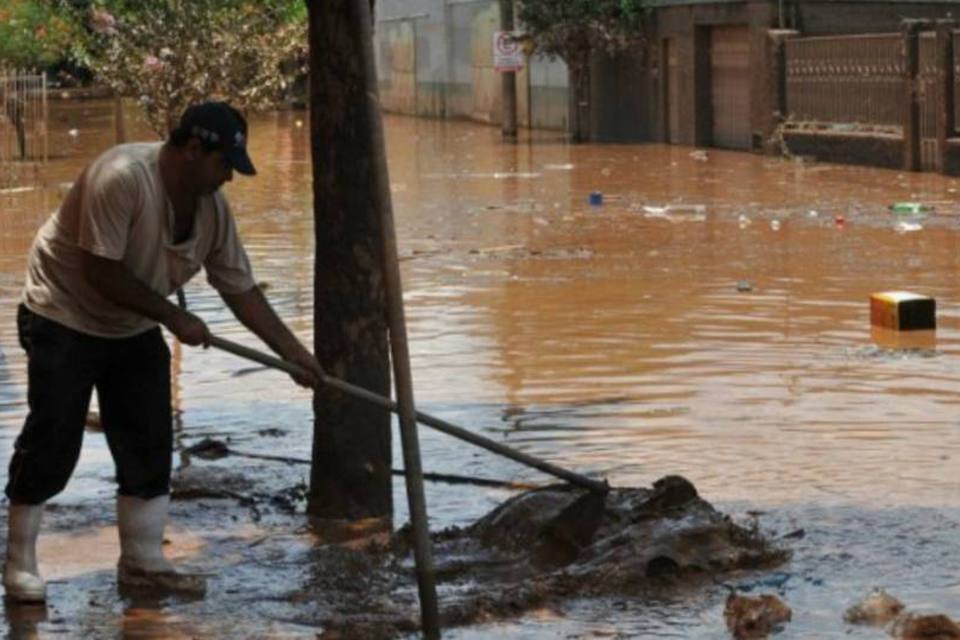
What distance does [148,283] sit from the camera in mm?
6730

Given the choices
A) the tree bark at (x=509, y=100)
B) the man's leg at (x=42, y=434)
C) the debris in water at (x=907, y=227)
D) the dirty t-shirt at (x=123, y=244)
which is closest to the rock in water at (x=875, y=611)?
the dirty t-shirt at (x=123, y=244)

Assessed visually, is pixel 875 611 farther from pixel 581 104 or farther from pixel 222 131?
pixel 581 104

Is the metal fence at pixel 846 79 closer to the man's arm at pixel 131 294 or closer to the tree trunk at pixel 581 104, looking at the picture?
the tree trunk at pixel 581 104

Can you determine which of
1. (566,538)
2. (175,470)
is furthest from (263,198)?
(566,538)

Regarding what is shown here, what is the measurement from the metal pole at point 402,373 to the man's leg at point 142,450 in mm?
912

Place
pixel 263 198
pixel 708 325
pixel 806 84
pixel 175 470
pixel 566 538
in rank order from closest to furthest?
pixel 566 538 < pixel 175 470 < pixel 708 325 < pixel 263 198 < pixel 806 84

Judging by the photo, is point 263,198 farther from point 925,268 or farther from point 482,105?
point 482,105

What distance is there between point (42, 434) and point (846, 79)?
72.5ft

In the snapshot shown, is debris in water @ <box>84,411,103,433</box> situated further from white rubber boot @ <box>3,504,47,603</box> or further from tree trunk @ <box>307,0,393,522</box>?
white rubber boot @ <box>3,504,47,603</box>

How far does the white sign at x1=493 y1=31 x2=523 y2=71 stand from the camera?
3503 cm

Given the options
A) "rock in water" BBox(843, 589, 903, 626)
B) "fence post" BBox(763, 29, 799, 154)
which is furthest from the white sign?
"rock in water" BBox(843, 589, 903, 626)

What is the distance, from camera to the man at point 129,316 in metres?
6.61

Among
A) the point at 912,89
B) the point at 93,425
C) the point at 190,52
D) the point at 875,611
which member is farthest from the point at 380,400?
the point at 912,89

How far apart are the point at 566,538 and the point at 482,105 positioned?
120 feet
